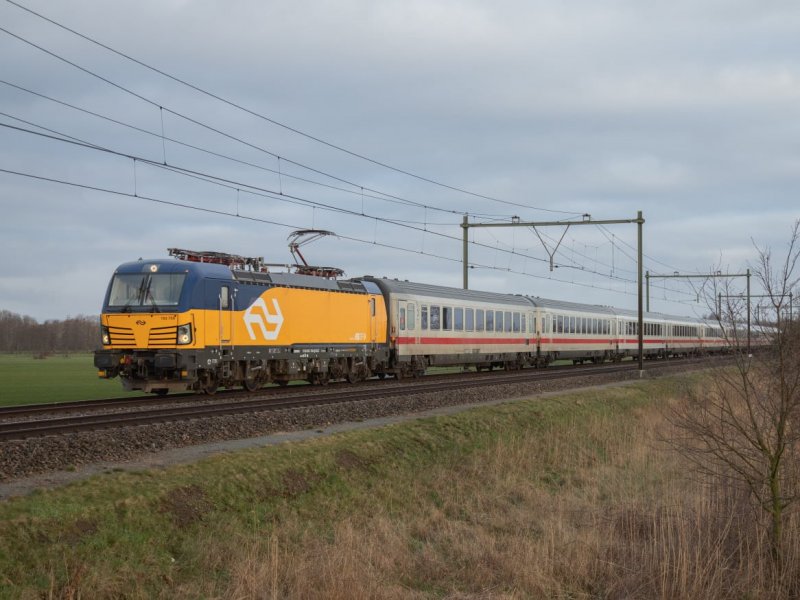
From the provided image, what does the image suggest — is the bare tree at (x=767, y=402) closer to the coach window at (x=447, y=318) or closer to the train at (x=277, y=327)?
the train at (x=277, y=327)

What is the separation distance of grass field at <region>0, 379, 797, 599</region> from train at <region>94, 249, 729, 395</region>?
2.93 m

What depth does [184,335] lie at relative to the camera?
74.4ft

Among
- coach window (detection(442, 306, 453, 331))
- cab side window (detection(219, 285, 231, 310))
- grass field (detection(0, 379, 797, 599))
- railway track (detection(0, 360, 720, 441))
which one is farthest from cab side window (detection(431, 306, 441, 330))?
grass field (detection(0, 379, 797, 599))

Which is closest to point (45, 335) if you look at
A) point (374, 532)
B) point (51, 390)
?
point (51, 390)

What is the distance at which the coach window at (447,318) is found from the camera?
37297mm

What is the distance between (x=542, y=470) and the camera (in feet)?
57.8

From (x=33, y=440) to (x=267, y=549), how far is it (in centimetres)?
523

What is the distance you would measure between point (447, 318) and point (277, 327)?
12.6 meters

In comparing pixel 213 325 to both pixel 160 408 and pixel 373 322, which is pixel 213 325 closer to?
pixel 160 408

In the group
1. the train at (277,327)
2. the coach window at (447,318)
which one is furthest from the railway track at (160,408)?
the coach window at (447,318)

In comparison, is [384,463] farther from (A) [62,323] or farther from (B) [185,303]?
(A) [62,323]

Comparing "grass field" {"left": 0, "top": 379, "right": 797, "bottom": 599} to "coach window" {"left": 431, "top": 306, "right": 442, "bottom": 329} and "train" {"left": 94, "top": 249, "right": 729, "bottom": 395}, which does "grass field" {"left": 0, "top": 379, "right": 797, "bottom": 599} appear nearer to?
"train" {"left": 94, "top": 249, "right": 729, "bottom": 395}

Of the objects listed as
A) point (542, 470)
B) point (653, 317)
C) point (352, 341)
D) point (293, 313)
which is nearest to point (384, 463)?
point (542, 470)

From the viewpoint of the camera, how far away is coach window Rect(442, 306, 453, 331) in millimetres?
37297
